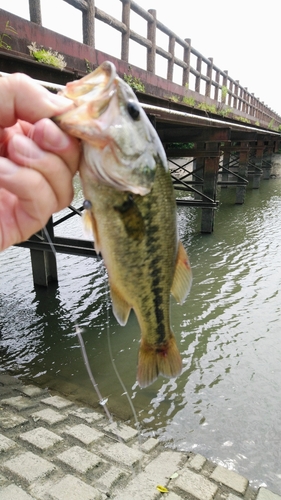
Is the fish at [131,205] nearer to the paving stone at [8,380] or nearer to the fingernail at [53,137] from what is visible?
the fingernail at [53,137]

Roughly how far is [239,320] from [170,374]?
5.83 m

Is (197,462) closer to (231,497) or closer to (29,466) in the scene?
(231,497)

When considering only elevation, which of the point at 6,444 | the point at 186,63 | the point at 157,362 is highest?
the point at 186,63

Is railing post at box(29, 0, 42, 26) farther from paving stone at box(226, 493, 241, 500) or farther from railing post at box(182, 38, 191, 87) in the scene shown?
railing post at box(182, 38, 191, 87)

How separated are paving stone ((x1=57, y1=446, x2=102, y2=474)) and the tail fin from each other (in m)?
1.98

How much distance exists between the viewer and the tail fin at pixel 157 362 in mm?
2043

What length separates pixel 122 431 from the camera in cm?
423

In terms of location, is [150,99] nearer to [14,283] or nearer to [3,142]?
[14,283]

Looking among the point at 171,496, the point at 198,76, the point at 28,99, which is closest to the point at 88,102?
the point at 28,99

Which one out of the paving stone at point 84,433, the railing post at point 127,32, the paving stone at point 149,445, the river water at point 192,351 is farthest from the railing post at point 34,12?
the paving stone at point 149,445

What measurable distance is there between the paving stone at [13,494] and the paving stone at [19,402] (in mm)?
1377

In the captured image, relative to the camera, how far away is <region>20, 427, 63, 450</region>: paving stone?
11.8ft

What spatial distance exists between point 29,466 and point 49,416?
914 millimetres

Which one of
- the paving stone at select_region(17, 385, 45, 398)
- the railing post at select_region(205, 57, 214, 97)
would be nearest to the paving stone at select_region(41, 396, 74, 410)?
the paving stone at select_region(17, 385, 45, 398)
